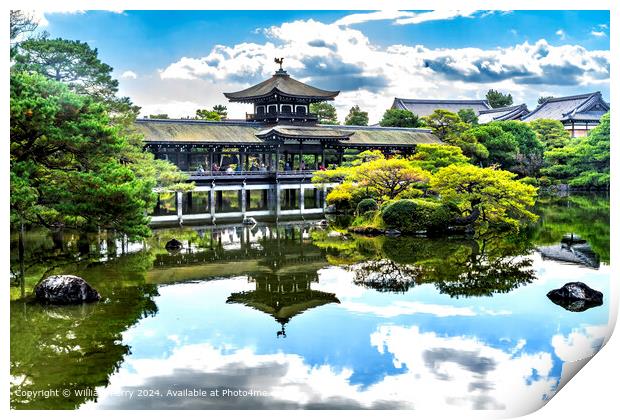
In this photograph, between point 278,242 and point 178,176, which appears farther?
point 178,176

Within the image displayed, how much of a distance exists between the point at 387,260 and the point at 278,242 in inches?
180

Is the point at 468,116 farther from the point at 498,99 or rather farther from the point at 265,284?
the point at 265,284

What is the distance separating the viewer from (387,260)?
17.5m

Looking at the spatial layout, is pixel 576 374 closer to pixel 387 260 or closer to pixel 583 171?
pixel 387 260

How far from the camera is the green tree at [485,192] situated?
21.7 m

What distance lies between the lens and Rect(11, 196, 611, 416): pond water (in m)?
8.90

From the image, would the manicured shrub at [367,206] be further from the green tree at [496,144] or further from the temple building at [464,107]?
the temple building at [464,107]

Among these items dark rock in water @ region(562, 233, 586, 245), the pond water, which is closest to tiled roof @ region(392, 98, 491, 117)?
dark rock in water @ region(562, 233, 586, 245)

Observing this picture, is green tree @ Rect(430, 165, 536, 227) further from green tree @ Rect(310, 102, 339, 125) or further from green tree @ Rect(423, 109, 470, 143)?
green tree @ Rect(310, 102, 339, 125)

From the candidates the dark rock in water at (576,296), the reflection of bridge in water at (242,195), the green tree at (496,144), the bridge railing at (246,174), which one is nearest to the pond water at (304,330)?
the dark rock in water at (576,296)

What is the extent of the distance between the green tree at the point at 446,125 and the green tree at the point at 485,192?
15.3 m

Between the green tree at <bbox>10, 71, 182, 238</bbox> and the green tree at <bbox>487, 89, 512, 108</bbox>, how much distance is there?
53278mm

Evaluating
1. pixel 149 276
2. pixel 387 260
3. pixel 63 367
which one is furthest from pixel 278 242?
pixel 63 367

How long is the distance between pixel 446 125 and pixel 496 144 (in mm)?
3124
